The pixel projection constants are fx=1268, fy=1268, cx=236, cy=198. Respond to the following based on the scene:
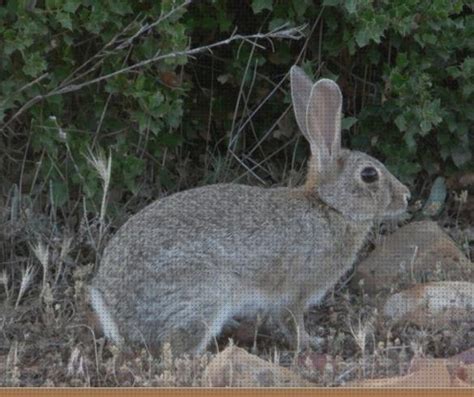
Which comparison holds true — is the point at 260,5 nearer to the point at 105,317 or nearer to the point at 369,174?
the point at 369,174

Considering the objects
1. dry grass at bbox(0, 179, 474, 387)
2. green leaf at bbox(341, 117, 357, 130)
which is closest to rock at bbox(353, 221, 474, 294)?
dry grass at bbox(0, 179, 474, 387)

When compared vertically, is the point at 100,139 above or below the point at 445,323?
above

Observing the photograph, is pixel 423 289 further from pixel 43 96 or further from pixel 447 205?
pixel 43 96

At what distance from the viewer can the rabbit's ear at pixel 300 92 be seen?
16.2 feet

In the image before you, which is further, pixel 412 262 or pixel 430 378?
pixel 412 262

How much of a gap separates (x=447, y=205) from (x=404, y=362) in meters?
1.80

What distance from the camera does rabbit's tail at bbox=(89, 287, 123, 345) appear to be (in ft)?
14.1

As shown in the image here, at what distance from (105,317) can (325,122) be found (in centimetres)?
115

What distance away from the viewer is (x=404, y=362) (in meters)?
4.22

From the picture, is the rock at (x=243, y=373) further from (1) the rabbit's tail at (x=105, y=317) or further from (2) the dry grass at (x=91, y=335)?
(1) the rabbit's tail at (x=105, y=317)

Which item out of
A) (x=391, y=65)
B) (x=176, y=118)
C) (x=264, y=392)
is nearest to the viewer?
(x=264, y=392)

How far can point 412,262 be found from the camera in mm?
5129

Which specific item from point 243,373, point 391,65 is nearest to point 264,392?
point 243,373

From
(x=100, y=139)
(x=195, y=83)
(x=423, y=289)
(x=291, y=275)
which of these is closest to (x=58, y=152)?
(x=100, y=139)
